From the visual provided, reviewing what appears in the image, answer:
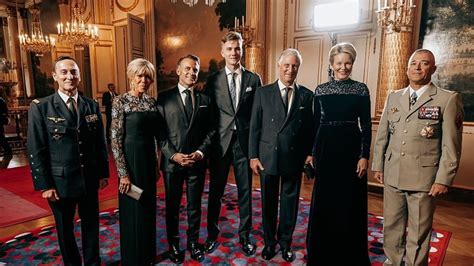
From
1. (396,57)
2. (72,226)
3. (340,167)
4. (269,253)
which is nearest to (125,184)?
(72,226)

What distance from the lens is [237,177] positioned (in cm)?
270

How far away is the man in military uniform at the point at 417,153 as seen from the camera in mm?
2021

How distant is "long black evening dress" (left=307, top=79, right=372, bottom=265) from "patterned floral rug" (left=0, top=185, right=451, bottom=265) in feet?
1.09

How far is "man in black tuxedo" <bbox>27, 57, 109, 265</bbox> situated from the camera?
2064 millimetres

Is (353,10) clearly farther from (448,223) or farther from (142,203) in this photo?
(142,203)

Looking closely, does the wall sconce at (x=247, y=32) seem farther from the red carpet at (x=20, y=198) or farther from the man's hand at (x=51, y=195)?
the man's hand at (x=51, y=195)

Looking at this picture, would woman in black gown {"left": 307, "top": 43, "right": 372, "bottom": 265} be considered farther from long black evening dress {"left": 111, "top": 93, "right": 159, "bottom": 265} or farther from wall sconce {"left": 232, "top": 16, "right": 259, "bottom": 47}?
wall sconce {"left": 232, "top": 16, "right": 259, "bottom": 47}

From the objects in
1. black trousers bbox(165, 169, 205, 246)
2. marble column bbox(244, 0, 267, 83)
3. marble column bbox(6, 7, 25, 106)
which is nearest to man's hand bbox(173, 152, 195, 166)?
black trousers bbox(165, 169, 205, 246)

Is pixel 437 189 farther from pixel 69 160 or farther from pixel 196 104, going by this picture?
pixel 69 160

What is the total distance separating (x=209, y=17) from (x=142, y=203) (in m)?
6.42

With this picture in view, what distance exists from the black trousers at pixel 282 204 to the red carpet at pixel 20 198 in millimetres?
2545

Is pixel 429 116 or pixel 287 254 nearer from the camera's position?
pixel 429 116

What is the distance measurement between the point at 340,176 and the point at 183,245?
1.52m

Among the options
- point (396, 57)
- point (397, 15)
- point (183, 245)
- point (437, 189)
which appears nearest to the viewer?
point (437, 189)
